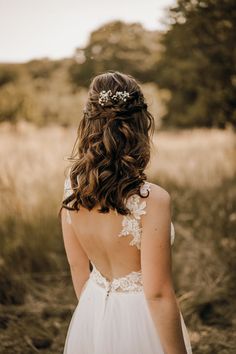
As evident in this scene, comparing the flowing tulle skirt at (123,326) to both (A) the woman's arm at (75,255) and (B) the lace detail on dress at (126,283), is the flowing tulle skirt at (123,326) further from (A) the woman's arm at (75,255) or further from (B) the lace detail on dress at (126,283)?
(A) the woman's arm at (75,255)

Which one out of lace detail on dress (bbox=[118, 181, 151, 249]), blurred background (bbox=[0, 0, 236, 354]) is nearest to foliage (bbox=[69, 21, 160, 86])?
blurred background (bbox=[0, 0, 236, 354])

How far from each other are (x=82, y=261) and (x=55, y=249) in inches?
121

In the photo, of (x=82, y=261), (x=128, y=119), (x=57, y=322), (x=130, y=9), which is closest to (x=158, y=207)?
(x=128, y=119)

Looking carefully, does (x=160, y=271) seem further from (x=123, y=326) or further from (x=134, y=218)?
(x=123, y=326)

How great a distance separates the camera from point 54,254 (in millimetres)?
5078

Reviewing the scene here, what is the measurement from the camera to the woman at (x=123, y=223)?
1.80 m

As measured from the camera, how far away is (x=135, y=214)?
71.1 inches

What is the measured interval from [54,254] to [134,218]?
11.3 feet

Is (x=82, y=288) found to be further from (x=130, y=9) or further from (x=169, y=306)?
(x=130, y=9)

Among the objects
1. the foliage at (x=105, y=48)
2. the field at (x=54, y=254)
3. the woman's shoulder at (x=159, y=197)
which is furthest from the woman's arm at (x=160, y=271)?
the foliage at (x=105, y=48)

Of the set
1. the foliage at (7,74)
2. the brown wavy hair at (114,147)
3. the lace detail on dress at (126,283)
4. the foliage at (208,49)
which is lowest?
the lace detail on dress at (126,283)

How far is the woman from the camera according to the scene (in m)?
1.80

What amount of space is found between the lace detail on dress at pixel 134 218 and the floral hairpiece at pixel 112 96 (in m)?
0.39

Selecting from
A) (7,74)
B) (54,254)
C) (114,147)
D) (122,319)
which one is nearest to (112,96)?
(114,147)
